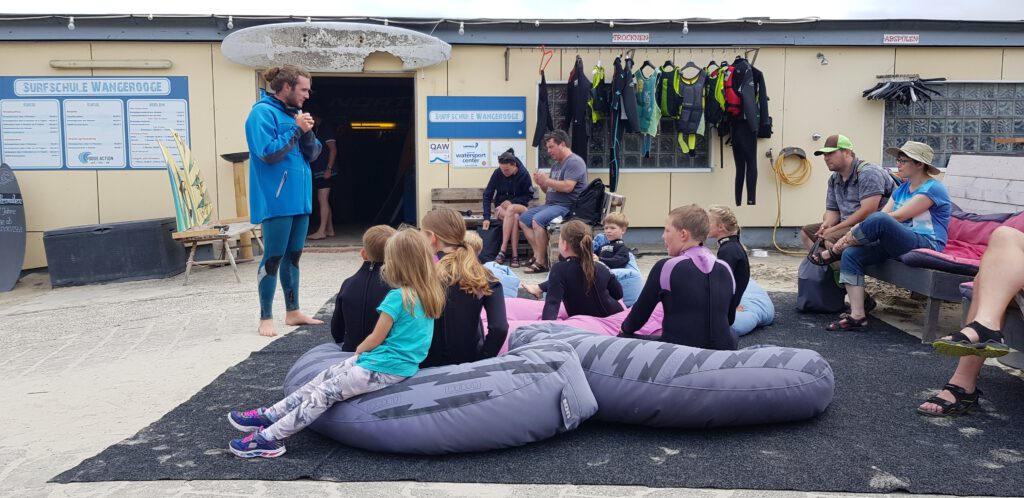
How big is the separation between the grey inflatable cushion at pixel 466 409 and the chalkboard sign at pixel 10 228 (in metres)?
7.78

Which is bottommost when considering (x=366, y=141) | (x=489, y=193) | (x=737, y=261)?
(x=737, y=261)

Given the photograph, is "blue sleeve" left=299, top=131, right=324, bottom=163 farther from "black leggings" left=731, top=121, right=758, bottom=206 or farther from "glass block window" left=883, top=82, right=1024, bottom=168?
"glass block window" left=883, top=82, right=1024, bottom=168

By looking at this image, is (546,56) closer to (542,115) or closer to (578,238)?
(542,115)

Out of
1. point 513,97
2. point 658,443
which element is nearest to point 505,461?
point 658,443

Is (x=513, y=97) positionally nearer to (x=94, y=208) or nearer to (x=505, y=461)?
(x=94, y=208)

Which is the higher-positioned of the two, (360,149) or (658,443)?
(360,149)

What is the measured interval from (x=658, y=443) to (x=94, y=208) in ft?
29.6

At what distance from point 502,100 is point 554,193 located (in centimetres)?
177

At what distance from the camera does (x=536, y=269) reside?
949 centimetres

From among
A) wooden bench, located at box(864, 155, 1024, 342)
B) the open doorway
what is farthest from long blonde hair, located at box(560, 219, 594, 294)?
the open doorway

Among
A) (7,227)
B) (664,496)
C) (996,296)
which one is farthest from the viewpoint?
(7,227)

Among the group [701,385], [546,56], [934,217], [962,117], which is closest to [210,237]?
[546,56]

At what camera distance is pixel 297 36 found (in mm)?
10422

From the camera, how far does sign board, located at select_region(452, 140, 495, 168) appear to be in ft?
35.9
